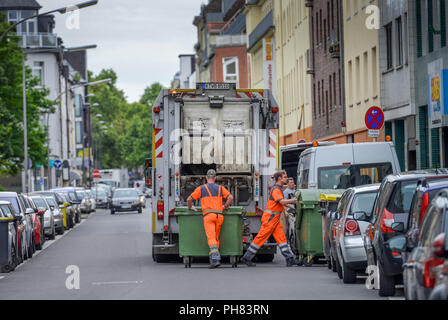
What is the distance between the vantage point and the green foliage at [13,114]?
54353mm

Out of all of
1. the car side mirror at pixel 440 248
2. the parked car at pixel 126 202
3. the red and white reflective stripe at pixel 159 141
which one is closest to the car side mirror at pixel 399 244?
the car side mirror at pixel 440 248

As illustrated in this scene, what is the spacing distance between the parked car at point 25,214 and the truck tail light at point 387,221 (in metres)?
12.3

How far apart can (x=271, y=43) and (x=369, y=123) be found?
46.0 meters

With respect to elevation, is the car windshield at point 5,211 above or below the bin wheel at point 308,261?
above

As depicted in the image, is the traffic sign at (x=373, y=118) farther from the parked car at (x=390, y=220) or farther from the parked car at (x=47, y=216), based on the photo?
the parked car at (x=390, y=220)

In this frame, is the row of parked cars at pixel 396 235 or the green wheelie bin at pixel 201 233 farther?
the green wheelie bin at pixel 201 233

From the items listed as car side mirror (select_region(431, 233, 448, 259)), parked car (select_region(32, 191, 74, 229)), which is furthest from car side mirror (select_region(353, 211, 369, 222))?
parked car (select_region(32, 191, 74, 229))

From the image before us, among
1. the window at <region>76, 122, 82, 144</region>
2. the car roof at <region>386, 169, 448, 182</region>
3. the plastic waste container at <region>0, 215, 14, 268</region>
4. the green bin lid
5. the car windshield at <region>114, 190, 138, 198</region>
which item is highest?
the window at <region>76, 122, 82, 144</region>

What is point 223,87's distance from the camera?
2325 centimetres

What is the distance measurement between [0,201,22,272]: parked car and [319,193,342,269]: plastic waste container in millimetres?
5603

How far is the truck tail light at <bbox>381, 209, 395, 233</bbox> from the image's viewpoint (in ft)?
48.3

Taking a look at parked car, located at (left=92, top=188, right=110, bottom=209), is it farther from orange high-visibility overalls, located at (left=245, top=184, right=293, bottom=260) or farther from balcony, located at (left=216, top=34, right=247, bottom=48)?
orange high-visibility overalls, located at (left=245, top=184, right=293, bottom=260)

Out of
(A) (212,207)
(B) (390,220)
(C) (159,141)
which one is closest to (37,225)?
(C) (159,141)

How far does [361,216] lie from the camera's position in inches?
669
